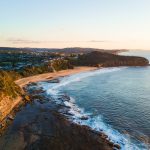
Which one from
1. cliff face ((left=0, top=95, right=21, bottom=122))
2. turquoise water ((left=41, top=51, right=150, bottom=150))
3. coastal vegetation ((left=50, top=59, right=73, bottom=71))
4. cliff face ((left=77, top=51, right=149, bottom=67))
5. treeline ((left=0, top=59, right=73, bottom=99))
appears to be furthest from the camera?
cliff face ((left=77, top=51, right=149, bottom=67))

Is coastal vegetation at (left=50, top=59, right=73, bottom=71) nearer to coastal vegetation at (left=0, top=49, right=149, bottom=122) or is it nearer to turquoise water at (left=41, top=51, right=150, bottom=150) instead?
coastal vegetation at (left=0, top=49, right=149, bottom=122)

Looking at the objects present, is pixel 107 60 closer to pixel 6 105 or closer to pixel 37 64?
pixel 37 64

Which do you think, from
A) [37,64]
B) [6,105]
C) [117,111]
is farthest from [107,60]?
[6,105]

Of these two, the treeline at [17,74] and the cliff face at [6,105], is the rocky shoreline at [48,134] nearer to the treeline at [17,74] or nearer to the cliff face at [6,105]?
the cliff face at [6,105]

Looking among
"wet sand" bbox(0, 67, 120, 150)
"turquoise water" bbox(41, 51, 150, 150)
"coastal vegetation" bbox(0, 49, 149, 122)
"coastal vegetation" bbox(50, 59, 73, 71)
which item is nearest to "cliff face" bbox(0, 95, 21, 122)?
"coastal vegetation" bbox(0, 49, 149, 122)

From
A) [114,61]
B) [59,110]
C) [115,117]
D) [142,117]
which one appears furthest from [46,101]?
[114,61]

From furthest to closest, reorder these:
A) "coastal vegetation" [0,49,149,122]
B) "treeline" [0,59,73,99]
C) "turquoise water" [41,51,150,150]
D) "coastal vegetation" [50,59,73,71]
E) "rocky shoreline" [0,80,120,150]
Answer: "coastal vegetation" [50,59,73,71]
"coastal vegetation" [0,49,149,122]
"treeline" [0,59,73,99]
"turquoise water" [41,51,150,150]
"rocky shoreline" [0,80,120,150]

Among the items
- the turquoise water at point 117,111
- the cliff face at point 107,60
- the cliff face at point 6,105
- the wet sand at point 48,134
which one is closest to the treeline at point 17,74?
the cliff face at point 6,105

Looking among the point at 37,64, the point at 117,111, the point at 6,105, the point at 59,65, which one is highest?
the point at 6,105
